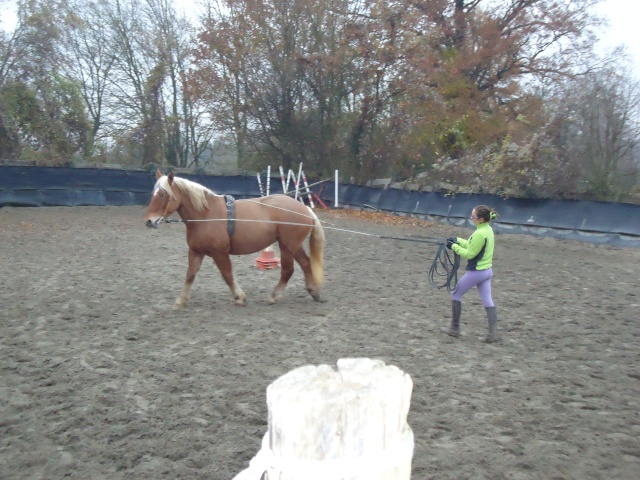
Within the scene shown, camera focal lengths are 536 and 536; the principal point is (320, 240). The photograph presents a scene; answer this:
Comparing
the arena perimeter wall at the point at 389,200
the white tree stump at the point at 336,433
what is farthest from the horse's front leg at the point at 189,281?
the arena perimeter wall at the point at 389,200

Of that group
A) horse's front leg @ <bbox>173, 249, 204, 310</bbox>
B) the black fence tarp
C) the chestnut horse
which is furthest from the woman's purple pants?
the black fence tarp

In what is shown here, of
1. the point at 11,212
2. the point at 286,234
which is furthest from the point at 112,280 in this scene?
the point at 11,212

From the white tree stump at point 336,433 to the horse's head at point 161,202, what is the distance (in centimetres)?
551

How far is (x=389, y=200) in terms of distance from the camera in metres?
18.3

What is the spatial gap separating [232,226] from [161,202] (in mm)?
897

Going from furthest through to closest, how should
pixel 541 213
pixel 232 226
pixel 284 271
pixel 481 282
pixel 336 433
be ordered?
1. pixel 541 213
2. pixel 284 271
3. pixel 232 226
4. pixel 481 282
5. pixel 336 433

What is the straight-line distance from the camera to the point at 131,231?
13375 mm

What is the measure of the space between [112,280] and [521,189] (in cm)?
1099

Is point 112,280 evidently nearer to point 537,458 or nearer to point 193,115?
point 537,458

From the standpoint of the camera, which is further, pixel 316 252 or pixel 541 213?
pixel 541 213

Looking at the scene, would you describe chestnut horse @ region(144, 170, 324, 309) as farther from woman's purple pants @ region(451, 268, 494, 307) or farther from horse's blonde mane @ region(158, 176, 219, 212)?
woman's purple pants @ region(451, 268, 494, 307)

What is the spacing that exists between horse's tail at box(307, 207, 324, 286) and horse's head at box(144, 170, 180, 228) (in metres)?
1.79

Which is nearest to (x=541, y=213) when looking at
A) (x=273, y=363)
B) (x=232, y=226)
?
(x=232, y=226)

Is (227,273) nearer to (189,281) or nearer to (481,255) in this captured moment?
(189,281)
